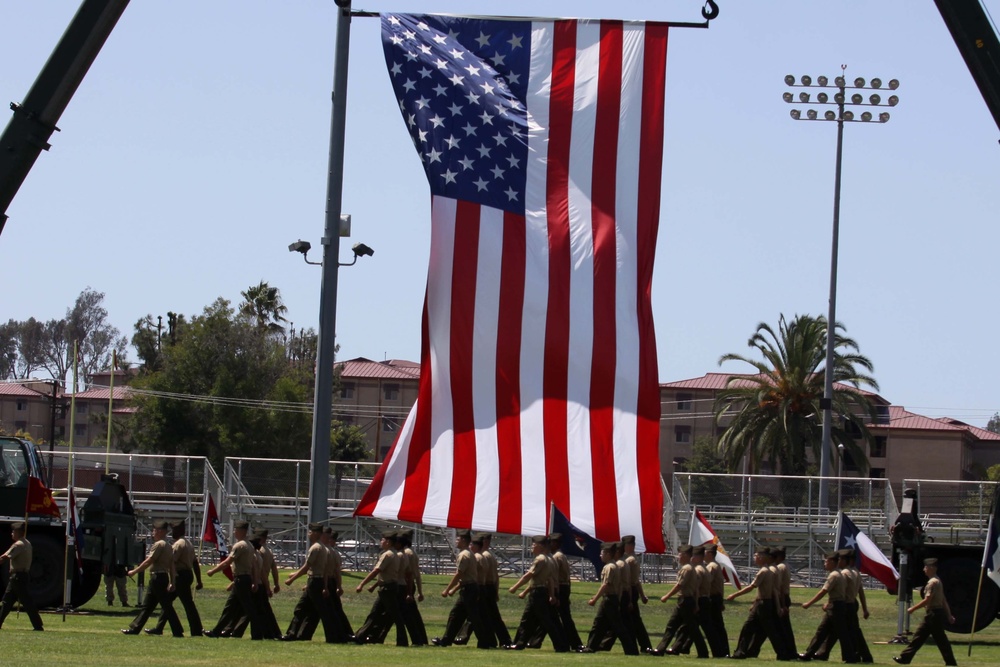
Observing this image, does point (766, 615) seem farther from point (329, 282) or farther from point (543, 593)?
point (329, 282)

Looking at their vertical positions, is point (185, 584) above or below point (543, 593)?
below

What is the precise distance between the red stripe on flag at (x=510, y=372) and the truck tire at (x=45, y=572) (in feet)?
23.4

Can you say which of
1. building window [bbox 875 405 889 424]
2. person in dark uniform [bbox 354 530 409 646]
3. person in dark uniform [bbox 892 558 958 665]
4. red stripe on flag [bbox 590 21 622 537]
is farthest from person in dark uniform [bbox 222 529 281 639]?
building window [bbox 875 405 889 424]

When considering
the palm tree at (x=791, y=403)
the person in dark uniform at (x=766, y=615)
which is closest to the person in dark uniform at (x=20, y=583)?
the person in dark uniform at (x=766, y=615)

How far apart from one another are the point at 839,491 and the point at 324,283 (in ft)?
51.2

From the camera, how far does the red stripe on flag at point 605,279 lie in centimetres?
1872

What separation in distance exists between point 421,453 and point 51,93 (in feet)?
20.1

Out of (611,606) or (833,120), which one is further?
(833,120)

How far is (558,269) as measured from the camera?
1930cm

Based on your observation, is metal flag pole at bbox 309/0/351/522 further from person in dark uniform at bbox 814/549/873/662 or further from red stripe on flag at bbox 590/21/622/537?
person in dark uniform at bbox 814/549/873/662

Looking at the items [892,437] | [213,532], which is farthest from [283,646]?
[892,437]

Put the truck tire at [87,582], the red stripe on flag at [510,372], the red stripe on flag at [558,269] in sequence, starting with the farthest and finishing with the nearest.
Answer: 1. the truck tire at [87,582]
2. the red stripe on flag at [558,269]
3. the red stripe on flag at [510,372]

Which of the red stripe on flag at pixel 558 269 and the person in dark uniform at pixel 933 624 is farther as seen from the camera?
the red stripe on flag at pixel 558 269

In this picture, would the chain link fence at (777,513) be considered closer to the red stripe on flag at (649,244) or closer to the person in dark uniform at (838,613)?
the red stripe on flag at (649,244)
